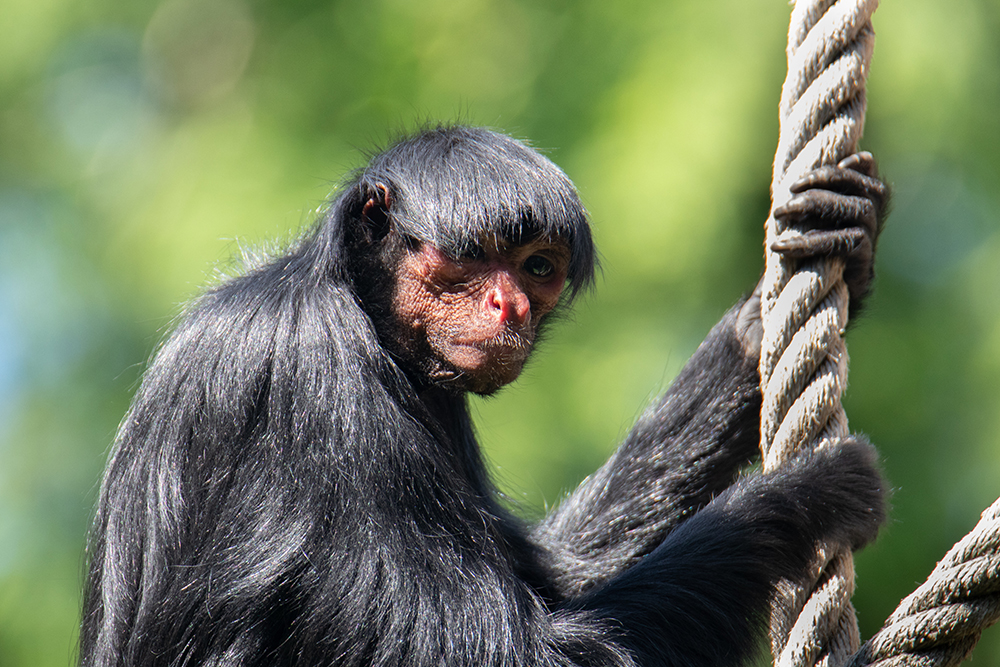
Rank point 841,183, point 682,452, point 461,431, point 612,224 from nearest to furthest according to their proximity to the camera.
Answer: point 841,183
point 682,452
point 461,431
point 612,224

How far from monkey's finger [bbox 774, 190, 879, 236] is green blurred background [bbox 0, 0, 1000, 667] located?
15.5ft

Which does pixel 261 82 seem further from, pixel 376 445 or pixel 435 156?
pixel 376 445

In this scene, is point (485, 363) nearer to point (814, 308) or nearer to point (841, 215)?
point (814, 308)

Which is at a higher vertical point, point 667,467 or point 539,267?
point 539,267

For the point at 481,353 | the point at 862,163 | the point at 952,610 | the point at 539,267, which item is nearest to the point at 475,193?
the point at 539,267

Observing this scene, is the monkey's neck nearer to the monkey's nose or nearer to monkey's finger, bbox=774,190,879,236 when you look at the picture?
the monkey's nose

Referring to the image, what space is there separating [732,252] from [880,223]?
17.9 ft

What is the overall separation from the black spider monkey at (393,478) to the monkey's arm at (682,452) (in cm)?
19

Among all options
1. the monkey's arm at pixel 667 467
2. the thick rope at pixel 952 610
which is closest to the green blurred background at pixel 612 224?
the monkey's arm at pixel 667 467

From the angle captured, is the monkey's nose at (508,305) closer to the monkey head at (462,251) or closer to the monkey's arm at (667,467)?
the monkey head at (462,251)

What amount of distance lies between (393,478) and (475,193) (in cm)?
150

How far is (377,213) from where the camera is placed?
17.3 feet

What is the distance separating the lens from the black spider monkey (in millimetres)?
4410

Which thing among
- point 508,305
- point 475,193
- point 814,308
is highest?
point 475,193
